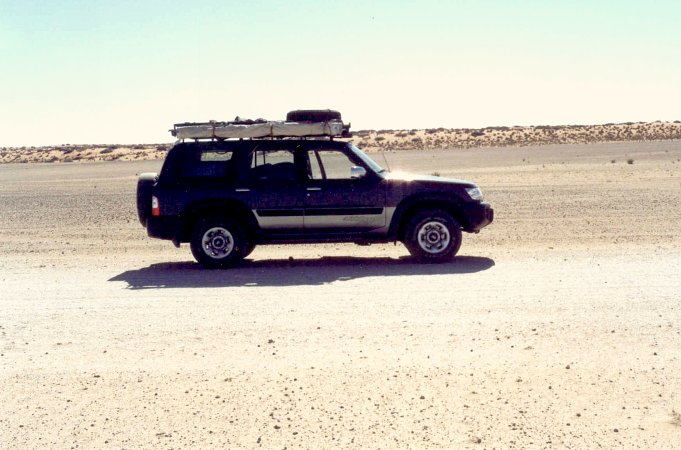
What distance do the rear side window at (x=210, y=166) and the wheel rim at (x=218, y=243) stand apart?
0.80 m

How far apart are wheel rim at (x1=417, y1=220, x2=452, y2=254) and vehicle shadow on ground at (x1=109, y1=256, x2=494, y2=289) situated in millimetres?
282

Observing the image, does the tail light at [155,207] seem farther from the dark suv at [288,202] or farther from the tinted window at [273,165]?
the tinted window at [273,165]

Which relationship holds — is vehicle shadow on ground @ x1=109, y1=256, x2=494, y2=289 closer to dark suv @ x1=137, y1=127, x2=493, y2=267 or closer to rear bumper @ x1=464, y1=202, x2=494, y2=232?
dark suv @ x1=137, y1=127, x2=493, y2=267

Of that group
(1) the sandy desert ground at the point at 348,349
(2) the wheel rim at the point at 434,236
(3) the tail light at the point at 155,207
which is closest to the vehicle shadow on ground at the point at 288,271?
(1) the sandy desert ground at the point at 348,349

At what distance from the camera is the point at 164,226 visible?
459 inches

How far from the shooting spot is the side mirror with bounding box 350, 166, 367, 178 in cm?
1169

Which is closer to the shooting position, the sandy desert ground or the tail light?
the sandy desert ground

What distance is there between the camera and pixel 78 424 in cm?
539

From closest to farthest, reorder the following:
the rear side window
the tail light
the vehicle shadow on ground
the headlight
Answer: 1. the vehicle shadow on ground
2. the tail light
3. the rear side window
4. the headlight

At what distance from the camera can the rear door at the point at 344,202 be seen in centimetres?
1173

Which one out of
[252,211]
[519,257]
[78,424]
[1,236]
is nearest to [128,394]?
[78,424]

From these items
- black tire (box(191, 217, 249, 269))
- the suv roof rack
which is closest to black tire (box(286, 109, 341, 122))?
the suv roof rack

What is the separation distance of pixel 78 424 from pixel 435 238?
7.18 m

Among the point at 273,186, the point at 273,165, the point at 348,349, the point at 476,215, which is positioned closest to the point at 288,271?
the point at 273,186
